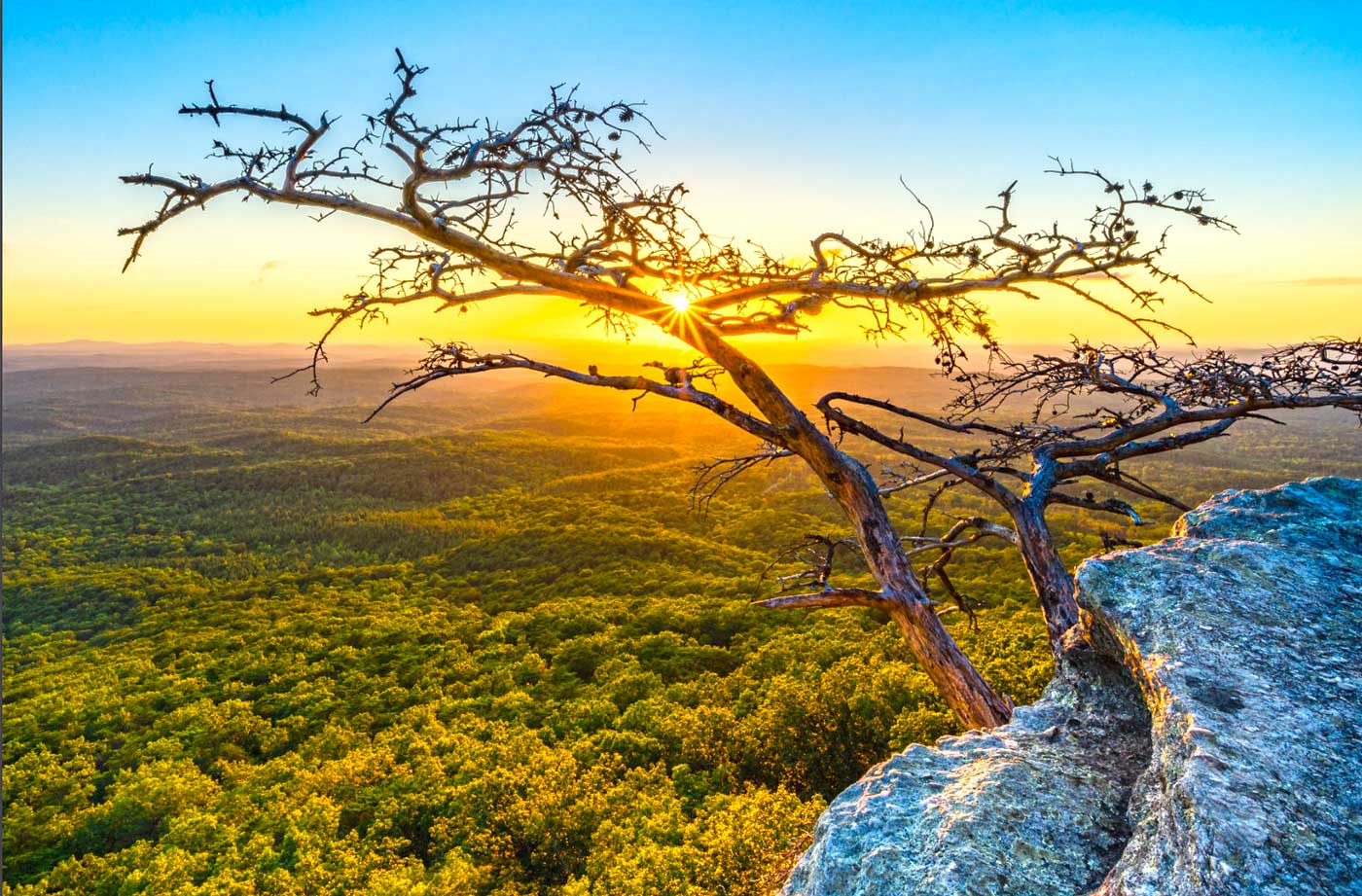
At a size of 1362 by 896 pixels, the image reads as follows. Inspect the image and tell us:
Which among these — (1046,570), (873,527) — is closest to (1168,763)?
(873,527)

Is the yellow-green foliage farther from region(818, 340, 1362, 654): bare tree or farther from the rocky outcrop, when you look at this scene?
the rocky outcrop

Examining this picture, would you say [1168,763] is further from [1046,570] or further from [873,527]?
[1046,570]

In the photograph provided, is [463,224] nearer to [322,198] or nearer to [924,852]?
[322,198]

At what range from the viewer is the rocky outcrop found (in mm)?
1625

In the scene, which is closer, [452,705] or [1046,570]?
[1046,570]

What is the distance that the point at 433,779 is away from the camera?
12.3 metres

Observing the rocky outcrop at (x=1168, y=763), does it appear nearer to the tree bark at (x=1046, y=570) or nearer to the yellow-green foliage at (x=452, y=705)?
the tree bark at (x=1046, y=570)

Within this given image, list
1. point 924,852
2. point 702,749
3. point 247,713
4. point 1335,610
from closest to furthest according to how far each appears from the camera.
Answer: point 924,852 < point 1335,610 < point 702,749 < point 247,713

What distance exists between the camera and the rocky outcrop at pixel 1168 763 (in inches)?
64.0

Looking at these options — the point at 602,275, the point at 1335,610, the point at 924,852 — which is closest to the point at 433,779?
the point at 602,275

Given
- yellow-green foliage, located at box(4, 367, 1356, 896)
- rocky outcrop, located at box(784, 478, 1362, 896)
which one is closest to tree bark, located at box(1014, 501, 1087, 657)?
rocky outcrop, located at box(784, 478, 1362, 896)

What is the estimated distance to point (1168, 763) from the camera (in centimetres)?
191

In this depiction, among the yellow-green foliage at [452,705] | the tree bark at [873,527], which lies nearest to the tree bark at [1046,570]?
the tree bark at [873,527]

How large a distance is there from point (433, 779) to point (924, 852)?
42.7ft
